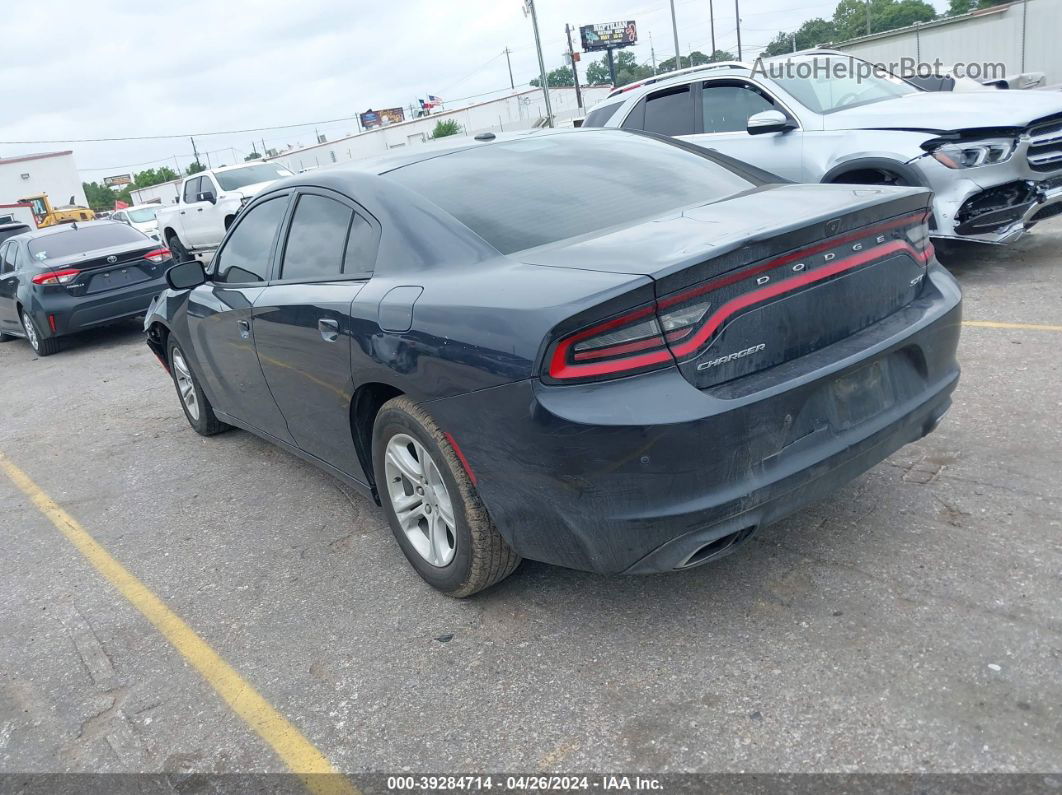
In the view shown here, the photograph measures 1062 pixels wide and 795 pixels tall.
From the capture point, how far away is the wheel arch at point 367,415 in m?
3.39

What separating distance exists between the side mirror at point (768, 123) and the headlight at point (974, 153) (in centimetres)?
116

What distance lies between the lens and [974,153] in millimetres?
6406

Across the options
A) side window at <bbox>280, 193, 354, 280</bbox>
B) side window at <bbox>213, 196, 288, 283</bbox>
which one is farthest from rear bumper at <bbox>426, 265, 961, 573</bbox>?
side window at <bbox>213, 196, 288, 283</bbox>

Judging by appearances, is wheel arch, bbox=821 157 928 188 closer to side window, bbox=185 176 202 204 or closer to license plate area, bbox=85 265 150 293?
license plate area, bbox=85 265 150 293

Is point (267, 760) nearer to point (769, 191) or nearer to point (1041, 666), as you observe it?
point (1041, 666)

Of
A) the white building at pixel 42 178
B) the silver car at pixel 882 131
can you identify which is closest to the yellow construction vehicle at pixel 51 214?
the white building at pixel 42 178

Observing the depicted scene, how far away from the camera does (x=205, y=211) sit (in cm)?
1775

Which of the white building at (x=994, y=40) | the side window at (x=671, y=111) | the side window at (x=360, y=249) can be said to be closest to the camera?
the side window at (x=360, y=249)

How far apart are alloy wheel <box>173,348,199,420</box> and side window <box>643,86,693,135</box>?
4676 millimetres

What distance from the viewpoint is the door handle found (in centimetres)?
348

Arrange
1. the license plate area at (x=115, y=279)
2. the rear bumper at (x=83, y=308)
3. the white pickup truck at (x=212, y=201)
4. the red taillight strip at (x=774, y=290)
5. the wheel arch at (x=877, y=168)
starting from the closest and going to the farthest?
the red taillight strip at (x=774, y=290), the wheel arch at (x=877, y=168), the rear bumper at (x=83, y=308), the license plate area at (x=115, y=279), the white pickup truck at (x=212, y=201)

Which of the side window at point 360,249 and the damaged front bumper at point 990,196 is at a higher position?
the side window at point 360,249

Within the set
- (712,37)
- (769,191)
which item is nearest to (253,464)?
(769,191)

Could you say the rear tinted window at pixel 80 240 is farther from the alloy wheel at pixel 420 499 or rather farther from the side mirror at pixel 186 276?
the alloy wheel at pixel 420 499
